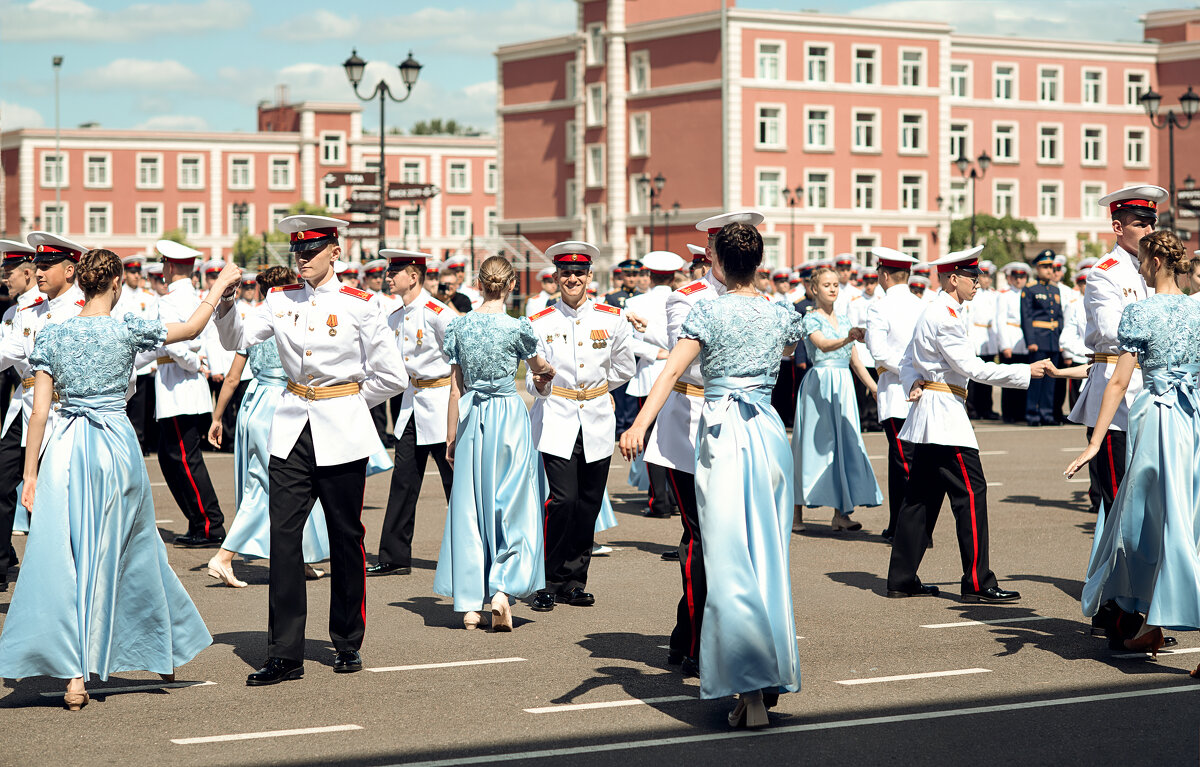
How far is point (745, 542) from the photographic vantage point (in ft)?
20.6

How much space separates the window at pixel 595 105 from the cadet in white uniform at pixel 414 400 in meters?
67.8

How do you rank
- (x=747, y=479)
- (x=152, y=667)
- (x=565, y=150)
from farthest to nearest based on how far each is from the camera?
1. (x=565, y=150)
2. (x=152, y=667)
3. (x=747, y=479)

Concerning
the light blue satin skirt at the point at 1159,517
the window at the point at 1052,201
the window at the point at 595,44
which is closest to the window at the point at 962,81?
the window at the point at 1052,201

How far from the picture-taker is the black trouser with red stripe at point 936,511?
8930 mm

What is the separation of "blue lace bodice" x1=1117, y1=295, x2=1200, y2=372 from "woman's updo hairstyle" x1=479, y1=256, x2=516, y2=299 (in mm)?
3284

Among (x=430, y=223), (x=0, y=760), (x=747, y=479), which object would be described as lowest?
(x=0, y=760)

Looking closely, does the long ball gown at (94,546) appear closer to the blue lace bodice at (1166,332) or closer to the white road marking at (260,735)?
the white road marking at (260,735)

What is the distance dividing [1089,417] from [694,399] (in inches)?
99.3

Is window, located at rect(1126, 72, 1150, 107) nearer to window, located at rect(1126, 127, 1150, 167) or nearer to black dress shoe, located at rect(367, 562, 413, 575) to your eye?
window, located at rect(1126, 127, 1150, 167)

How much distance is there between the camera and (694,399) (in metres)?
8.77

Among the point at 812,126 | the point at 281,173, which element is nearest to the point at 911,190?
the point at 812,126

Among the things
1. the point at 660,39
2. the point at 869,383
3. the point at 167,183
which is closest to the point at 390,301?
the point at 869,383

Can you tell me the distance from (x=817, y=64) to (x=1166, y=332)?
222ft

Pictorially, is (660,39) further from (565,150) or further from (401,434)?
(401,434)
